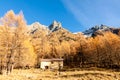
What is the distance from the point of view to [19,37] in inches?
1658

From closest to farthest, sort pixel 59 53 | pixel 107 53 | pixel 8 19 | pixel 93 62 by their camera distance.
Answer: pixel 8 19, pixel 107 53, pixel 93 62, pixel 59 53

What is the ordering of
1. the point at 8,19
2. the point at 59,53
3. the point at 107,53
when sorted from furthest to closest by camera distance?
the point at 59,53 → the point at 107,53 → the point at 8,19

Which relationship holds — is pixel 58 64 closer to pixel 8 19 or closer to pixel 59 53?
pixel 59 53

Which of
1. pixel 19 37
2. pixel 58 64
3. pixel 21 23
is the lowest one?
pixel 58 64

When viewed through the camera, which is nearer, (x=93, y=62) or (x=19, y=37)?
(x=19, y=37)

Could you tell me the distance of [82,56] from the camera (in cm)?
9794

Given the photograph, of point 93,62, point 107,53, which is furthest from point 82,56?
point 107,53

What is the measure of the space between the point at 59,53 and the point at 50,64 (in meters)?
20.6

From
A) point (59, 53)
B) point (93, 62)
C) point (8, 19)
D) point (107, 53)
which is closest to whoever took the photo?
point (8, 19)

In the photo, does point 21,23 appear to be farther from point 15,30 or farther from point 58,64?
point 58,64

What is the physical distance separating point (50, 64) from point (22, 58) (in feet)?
128

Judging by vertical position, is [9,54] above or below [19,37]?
below

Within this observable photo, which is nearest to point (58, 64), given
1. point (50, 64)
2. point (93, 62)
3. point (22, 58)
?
point (50, 64)

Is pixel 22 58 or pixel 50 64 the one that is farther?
pixel 50 64
